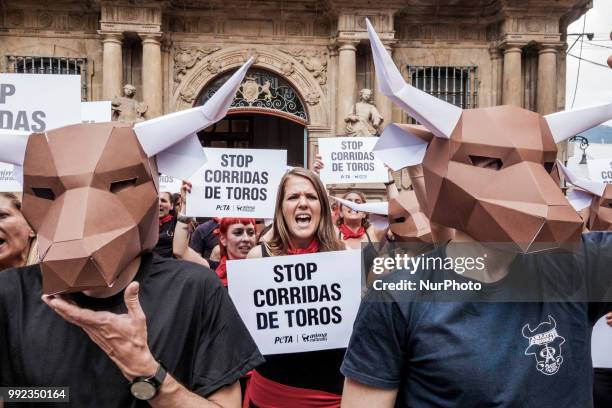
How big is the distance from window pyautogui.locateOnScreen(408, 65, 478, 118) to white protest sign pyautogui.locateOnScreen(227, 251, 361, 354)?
1294cm

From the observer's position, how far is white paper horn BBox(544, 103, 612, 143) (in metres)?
2.04

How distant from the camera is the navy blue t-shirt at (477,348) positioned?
165cm

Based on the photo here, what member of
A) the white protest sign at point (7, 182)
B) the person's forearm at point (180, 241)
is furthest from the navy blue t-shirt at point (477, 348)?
the person's forearm at point (180, 241)

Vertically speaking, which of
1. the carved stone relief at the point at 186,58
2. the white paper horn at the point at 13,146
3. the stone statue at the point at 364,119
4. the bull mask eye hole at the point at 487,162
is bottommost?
the bull mask eye hole at the point at 487,162

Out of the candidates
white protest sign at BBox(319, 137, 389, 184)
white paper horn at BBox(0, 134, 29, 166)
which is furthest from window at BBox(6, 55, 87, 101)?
white paper horn at BBox(0, 134, 29, 166)

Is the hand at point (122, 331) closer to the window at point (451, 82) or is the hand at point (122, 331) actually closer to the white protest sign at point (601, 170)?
the white protest sign at point (601, 170)

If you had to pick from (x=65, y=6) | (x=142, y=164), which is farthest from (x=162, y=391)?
(x=65, y=6)

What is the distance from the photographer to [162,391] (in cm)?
171

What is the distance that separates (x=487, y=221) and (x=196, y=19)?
1430cm

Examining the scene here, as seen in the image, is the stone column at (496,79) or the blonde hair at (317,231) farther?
the stone column at (496,79)

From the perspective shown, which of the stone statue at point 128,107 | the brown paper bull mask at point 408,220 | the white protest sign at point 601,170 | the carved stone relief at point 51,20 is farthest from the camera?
the carved stone relief at point 51,20

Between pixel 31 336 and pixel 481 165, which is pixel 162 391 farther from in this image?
pixel 481 165

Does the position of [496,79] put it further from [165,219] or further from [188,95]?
[165,219]

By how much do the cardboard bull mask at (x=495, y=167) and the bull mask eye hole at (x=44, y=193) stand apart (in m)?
1.06
